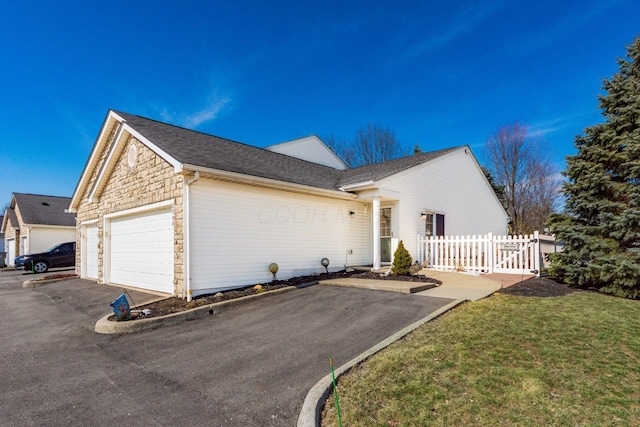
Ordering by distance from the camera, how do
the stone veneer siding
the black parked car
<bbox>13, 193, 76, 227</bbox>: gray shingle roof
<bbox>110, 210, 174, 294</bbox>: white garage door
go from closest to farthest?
the stone veneer siding, <bbox>110, 210, 174, 294</bbox>: white garage door, the black parked car, <bbox>13, 193, 76, 227</bbox>: gray shingle roof

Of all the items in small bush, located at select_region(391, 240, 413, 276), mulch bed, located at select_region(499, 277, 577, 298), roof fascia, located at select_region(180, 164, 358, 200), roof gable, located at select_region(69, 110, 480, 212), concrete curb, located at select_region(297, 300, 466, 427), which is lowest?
concrete curb, located at select_region(297, 300, 466, 427)

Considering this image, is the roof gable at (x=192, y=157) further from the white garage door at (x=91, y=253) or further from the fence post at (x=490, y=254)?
the fence post at (x=490, y=254)

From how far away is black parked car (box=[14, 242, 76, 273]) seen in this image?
762 inches

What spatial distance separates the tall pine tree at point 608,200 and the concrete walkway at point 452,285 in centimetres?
160

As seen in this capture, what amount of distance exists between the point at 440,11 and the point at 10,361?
644 inches

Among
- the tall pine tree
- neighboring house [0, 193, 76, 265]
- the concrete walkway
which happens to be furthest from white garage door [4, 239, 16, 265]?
the tall pine tree

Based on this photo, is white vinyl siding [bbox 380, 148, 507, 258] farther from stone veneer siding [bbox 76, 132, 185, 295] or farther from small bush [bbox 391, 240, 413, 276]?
stone veneer siding [bbox 76, 132, 185, 295]

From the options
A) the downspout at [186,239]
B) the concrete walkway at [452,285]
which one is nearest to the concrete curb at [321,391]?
the concrete walkway at [452,285]

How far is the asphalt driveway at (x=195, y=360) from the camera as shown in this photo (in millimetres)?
3379

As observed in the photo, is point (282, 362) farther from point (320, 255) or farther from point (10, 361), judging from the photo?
point (320, 255)

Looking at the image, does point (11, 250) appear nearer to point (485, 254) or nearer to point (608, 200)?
point (485, 254)

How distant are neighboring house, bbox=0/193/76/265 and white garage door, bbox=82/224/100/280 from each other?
14.2 meters

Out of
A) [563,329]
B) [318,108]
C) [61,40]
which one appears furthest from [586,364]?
[318,108]

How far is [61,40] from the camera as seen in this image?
1220 cm
